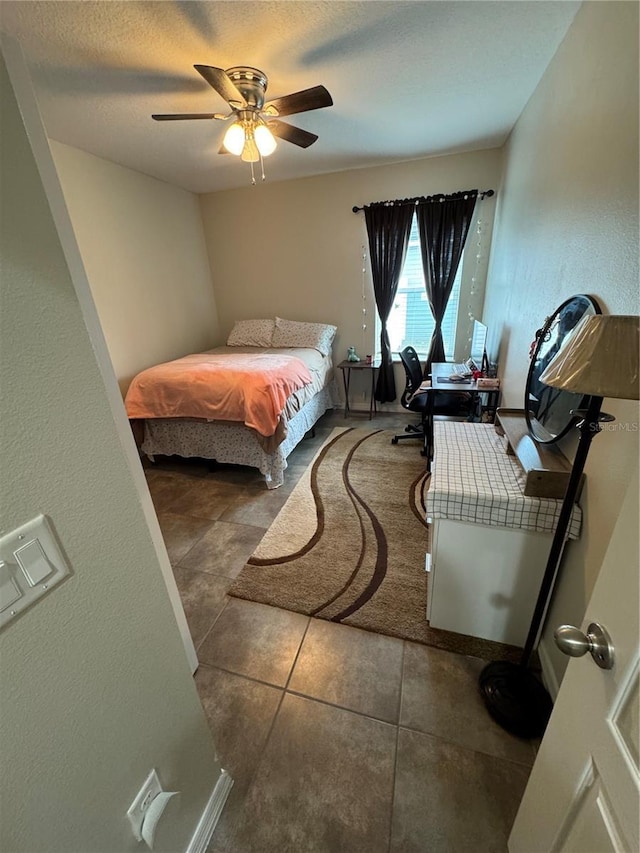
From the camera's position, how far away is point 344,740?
1190 mm

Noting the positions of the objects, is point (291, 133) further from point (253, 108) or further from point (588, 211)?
point (588, 211)

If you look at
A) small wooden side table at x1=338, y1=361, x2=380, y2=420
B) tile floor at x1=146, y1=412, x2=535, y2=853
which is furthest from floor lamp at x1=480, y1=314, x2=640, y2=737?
small wooden side table at x1=338, y1=361, x2=380, y2=420

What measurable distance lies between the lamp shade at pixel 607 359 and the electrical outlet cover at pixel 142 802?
4.35ft

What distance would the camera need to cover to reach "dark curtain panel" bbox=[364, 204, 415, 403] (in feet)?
11.4

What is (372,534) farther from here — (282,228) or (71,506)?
(282,228)

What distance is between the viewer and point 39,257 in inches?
20.0

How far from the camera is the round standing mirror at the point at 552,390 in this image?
4.00 ft

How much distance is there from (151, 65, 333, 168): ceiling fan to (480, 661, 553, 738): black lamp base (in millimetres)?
2766

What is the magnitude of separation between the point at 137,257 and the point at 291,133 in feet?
6.69

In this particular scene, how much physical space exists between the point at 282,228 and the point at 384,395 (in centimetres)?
232

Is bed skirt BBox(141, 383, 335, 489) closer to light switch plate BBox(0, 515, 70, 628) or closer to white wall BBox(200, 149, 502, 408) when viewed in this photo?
white wall BBox(200, 149, 502, 408)

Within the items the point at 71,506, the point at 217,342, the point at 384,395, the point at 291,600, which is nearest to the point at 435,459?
the point at 291,600

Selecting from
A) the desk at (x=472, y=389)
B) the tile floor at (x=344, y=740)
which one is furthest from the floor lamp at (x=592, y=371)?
the desk at (x=472, y=389)

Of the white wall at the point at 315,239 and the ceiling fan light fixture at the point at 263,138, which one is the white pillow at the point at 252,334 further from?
the ceiling fan light fixture at the point at 263,138
